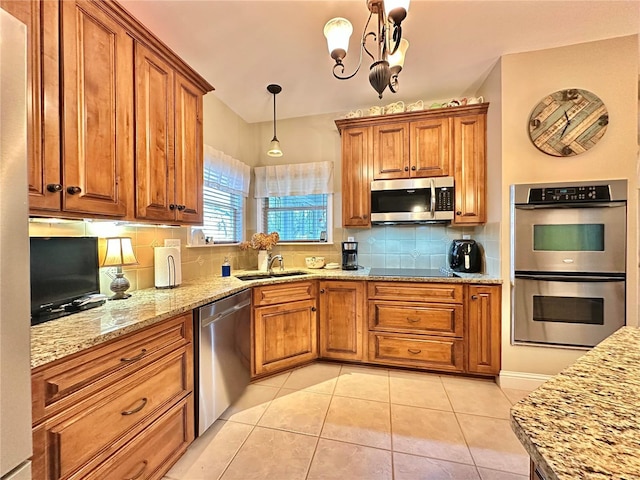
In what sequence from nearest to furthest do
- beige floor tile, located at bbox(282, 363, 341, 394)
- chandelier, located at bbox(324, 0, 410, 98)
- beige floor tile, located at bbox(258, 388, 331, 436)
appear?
1. chandelier, located at bbox(324, 0, 410, 98)
2. beige floor tile, located at bbox(258, 388, 331, 436)
3. beige floor tile, located at bbox(282, 363, 341, 394)

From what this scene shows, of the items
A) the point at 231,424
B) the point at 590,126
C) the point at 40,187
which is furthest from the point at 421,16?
the point at 231,424

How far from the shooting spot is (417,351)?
8.29ft

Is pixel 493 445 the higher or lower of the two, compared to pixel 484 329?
lower

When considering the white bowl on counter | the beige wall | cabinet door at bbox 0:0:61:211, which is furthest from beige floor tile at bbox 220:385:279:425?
the beige wall

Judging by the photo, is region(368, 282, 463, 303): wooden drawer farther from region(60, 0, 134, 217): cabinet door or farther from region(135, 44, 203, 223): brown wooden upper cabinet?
region(60, 0, 134, 217): cabinet door

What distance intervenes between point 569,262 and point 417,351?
1.40 meters

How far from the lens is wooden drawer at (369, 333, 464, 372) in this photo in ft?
8.04

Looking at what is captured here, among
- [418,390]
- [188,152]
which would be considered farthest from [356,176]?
[418,390]

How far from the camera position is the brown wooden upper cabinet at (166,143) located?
1.61 m

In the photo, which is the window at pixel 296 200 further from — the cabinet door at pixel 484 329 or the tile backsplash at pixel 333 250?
the cabinet door at pixel 484 329

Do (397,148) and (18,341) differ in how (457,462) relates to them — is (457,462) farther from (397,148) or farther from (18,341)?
(397,148)

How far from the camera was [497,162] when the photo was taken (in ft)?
7.78

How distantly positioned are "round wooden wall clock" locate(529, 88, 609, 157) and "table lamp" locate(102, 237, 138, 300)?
3122 mm

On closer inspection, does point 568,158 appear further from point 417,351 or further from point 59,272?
point 59,272
